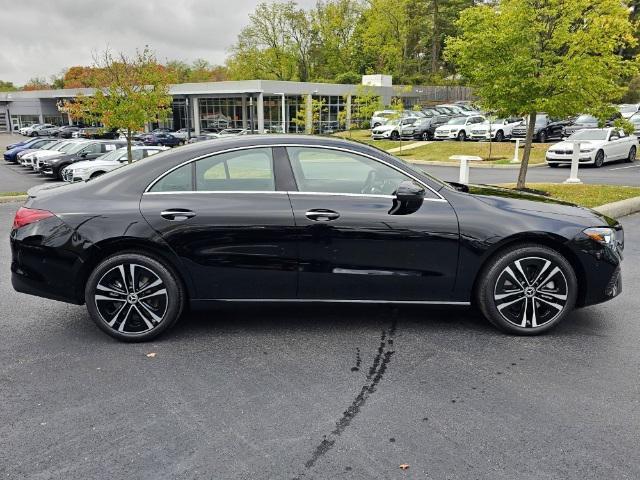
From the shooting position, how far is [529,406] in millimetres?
3354

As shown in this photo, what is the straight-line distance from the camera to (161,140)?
41875 mm

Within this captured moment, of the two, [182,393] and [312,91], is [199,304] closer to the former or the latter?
[182,393]

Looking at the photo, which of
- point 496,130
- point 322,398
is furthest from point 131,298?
point 496,130

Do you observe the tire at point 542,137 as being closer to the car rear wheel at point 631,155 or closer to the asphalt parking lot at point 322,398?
the car rear wheel at point 631,155

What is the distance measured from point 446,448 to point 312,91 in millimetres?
44329

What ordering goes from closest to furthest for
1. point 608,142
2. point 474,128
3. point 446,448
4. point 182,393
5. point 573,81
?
point 446,448, point 182,393, point 573,81, point 608,142, point 474,128

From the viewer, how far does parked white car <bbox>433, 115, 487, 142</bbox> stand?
31841 millimetres

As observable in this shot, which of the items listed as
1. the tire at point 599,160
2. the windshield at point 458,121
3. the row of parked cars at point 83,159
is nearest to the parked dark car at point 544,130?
the windshield at point 458,121

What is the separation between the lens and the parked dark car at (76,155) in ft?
65.2

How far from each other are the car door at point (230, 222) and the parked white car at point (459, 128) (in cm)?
2914

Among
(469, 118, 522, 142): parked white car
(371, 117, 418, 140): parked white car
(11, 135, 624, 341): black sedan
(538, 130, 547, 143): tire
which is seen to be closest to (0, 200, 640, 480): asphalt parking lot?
(11, 135, 624, 341): black sedan

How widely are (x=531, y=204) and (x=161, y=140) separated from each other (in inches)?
1596

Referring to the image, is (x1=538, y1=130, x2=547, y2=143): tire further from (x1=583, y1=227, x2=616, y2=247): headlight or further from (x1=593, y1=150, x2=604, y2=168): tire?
(x1=583, y1=227, x2=616, y2=247): headlight

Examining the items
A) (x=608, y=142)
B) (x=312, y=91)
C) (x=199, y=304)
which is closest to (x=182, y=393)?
(x=199, y=304)
